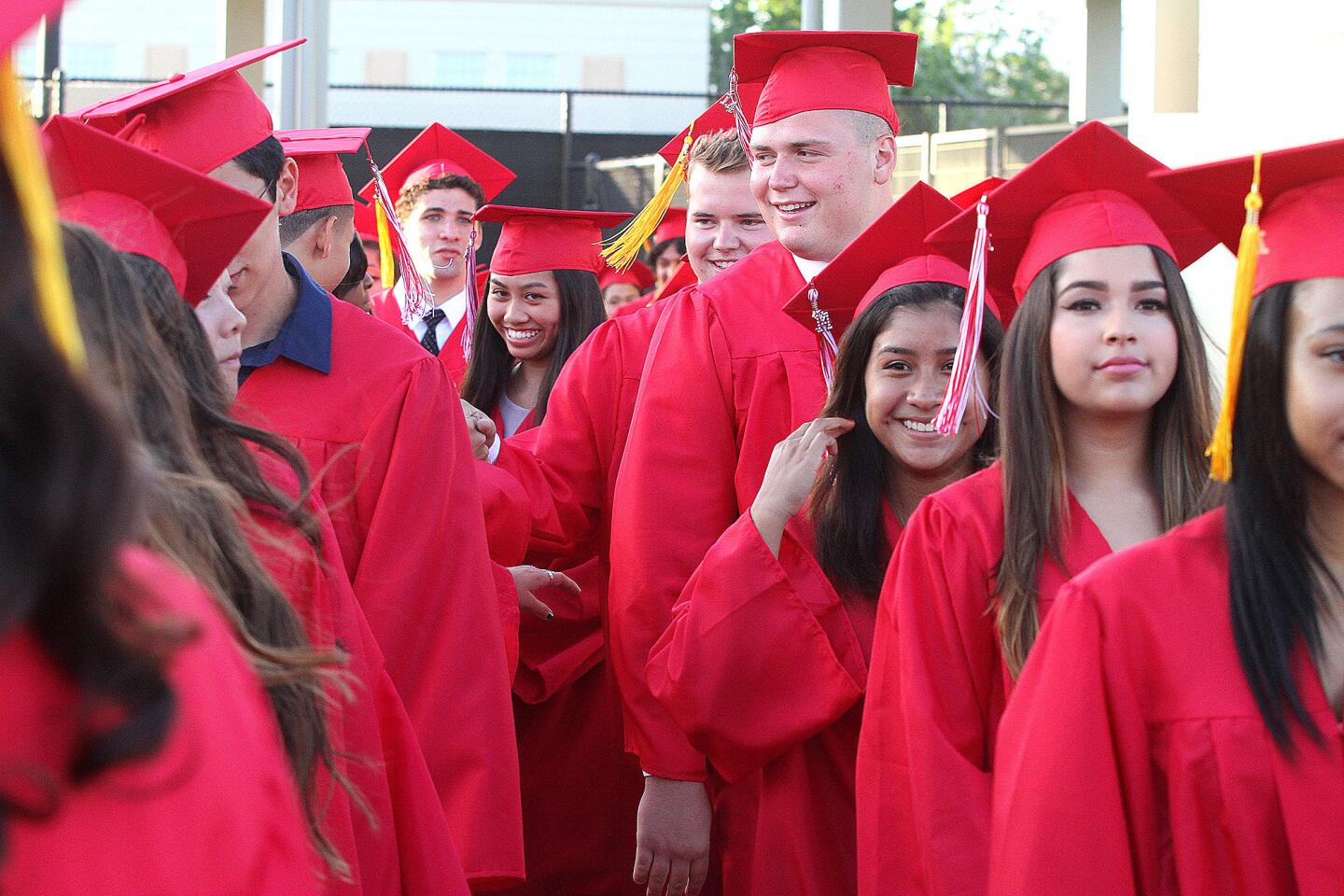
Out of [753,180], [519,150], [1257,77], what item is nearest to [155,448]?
[753,180]

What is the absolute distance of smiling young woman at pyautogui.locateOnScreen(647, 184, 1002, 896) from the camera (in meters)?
3.04

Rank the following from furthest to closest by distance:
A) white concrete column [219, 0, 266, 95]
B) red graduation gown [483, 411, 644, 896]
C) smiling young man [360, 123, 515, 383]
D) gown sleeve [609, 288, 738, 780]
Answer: white concrete column [219, 0, 266, 95]
smiling young man [360, 123, 515, 383]
red graduation gown [483, 411, 644, 896]
gown sleeve [609, 288, 738, 780]

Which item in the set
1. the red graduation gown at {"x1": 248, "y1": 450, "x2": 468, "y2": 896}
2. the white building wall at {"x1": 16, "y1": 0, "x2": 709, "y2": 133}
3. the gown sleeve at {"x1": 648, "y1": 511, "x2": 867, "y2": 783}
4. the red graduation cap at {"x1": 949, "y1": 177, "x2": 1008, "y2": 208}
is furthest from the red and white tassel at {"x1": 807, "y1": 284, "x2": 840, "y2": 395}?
the white building wall at {"x1": 16, "y1": 0, "x2": 709, "y2": 133}

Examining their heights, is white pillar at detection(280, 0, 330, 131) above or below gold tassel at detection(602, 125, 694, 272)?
above

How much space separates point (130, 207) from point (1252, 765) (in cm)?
163

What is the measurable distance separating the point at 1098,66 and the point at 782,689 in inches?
323

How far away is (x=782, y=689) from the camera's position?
10.0 ft

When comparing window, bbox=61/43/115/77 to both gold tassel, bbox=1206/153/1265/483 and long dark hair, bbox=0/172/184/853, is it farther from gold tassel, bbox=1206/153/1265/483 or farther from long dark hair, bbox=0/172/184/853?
long dark hair, bbox=0/172/184/853

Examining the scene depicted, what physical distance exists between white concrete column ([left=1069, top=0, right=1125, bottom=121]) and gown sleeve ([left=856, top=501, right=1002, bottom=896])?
8.37 meters

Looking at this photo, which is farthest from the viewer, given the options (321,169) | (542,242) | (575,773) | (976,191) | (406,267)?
(542,242)

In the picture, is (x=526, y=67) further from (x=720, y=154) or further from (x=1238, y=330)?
(x=1238, y=330)

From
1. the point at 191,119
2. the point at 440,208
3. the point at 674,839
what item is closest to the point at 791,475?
the point at 674,839

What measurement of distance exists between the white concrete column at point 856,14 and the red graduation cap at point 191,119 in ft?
9.82

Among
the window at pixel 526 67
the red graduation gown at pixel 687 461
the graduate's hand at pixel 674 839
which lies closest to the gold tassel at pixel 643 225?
the red graduation gown at pixel 687 461
